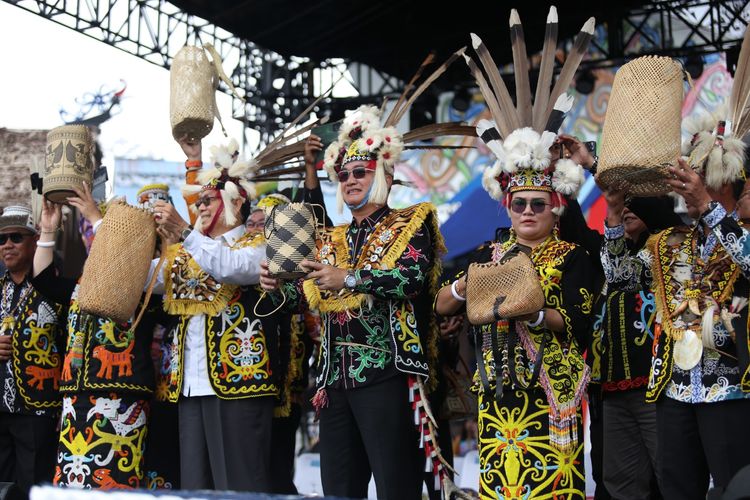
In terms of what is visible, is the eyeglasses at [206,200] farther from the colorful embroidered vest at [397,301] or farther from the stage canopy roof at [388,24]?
the stage canopy roof at [388,24]

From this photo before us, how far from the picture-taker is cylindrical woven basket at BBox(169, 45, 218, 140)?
5.17 metres

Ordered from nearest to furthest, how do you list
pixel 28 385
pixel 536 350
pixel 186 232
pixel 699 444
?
1. pixel 699 444
2. pixel 536 350
3. pixel 186 232
4. pixel 28 385

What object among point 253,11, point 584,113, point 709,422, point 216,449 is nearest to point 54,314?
point 216,449

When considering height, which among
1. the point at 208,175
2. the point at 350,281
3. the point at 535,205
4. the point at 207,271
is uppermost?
the point at 208,175

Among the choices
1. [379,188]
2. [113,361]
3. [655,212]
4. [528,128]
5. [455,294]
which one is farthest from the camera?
[113,361]

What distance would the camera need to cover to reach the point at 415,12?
10594 millimetres

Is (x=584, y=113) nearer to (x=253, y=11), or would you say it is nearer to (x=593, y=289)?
(x=253, y=11)

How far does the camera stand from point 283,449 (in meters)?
5.70

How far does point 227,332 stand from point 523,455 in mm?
1675

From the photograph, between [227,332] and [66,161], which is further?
[66,161]

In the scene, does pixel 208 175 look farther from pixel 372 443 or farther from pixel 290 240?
pixel 372 443

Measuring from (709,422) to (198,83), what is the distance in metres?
3.10

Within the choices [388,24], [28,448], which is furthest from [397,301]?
[388,24]

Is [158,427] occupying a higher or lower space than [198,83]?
lower
